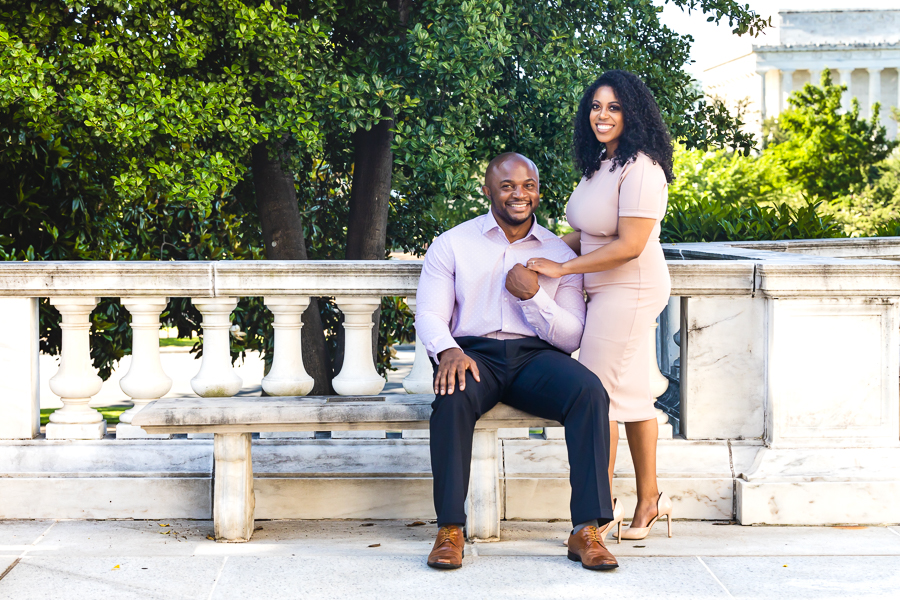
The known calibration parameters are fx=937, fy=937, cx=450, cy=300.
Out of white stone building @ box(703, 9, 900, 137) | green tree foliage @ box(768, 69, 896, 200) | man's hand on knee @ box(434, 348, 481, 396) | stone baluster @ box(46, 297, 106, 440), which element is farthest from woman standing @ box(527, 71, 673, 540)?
white stone building @ box(703, 9, 900, 137)

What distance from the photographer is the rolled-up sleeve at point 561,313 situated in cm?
390

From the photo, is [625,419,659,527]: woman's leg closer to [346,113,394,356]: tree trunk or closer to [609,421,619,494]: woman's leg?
[609,421,619,494]: woman's leg

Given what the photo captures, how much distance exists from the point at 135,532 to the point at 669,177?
2.76 m

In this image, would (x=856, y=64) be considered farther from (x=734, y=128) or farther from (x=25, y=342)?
(x=25, y=342)

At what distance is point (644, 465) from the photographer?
406 cm

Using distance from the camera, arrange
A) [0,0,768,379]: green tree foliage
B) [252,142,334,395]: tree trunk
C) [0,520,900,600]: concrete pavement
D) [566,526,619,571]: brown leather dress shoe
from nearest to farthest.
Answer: [0,520,900,600]: concrete pavement
[566,526,619,571]: brown leather dress shoe
[0,0,768,379]: green tree foliage
[252,142,334,395]: tree trunk

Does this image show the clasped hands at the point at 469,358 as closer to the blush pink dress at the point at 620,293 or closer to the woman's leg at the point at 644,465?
the blush pink dress at the point at 620,293

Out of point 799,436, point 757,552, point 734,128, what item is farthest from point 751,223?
point 757,552

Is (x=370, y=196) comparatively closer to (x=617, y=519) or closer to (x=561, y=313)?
(x=561, y=313)

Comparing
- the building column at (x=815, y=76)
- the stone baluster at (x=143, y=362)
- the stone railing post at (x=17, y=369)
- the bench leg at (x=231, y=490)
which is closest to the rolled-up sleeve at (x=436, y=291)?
the bench leg at (x=231, y=490)

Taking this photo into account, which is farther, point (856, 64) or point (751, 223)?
point (856, 64)

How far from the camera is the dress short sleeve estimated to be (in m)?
3.72

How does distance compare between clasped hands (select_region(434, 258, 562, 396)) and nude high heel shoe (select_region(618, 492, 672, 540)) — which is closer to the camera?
clasped hands (select_region(434, 258, 562, 396))

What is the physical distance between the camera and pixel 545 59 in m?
8.62
